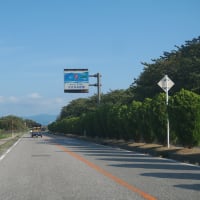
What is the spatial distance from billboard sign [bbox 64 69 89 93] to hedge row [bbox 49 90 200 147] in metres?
3.92

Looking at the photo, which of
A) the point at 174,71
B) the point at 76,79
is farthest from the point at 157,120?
the point at 76,79

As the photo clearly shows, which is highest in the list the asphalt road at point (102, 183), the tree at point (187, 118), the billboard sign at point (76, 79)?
the billboard sign at point (76, 79)

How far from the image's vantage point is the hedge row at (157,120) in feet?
82.2

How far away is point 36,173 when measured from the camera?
1683 centimetres

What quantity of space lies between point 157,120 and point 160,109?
2.34ft

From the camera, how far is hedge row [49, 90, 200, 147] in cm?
2506

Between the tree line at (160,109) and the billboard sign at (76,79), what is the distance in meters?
3.39

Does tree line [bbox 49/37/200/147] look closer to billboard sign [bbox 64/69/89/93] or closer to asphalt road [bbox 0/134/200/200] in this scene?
billboard sign [bbox 64/69/89/93]

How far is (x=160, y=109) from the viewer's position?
30.2 m

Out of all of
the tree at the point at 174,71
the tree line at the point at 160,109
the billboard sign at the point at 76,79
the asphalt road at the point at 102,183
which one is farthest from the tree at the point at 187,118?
the billboard sign at the point at 76,79

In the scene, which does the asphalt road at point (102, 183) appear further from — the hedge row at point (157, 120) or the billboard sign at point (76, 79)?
the billboard sign at point (76, 79)

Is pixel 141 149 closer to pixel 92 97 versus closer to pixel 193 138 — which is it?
pixel 193 138

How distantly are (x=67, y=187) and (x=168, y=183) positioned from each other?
2.73 m

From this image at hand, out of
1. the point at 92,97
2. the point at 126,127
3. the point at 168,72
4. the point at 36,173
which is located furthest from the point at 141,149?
the point at 92,97
